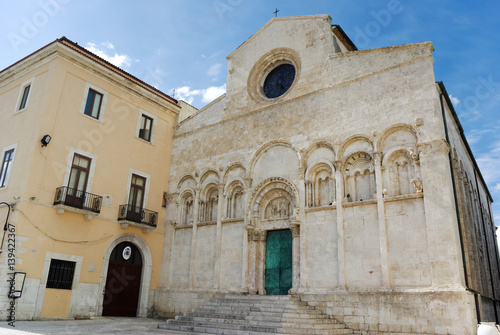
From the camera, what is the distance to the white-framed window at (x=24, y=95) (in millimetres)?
15548

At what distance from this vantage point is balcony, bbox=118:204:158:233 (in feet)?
52.7

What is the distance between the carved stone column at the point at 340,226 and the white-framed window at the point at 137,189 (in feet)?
28.4

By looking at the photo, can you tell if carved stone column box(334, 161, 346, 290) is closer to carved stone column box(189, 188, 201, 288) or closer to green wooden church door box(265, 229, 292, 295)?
green wooden church door box(265, 229, 292, 295)

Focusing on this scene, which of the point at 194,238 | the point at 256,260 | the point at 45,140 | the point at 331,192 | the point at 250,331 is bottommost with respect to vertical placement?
the point at 250,331

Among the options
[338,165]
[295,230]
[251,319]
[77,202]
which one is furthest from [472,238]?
[77,202]

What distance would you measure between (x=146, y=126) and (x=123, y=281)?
22.9 feet

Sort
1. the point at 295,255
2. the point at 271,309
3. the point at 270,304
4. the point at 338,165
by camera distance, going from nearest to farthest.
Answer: the point at 271,309 < the point at 270,304 < the point at 338,165 < the point at 295,255

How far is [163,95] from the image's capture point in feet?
63.2

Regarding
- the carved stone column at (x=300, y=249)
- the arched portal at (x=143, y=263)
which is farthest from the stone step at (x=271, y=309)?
the arched portal at (x=143, y=263)

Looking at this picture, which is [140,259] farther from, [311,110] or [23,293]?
[311,110]

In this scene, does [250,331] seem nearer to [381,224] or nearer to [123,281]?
[381,224]

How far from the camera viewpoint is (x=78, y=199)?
14633mm

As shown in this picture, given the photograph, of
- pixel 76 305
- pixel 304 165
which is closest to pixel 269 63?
pixel 304 165

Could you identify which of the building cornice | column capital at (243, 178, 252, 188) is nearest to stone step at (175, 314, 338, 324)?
column capital at (243, 178, 252, 188)
